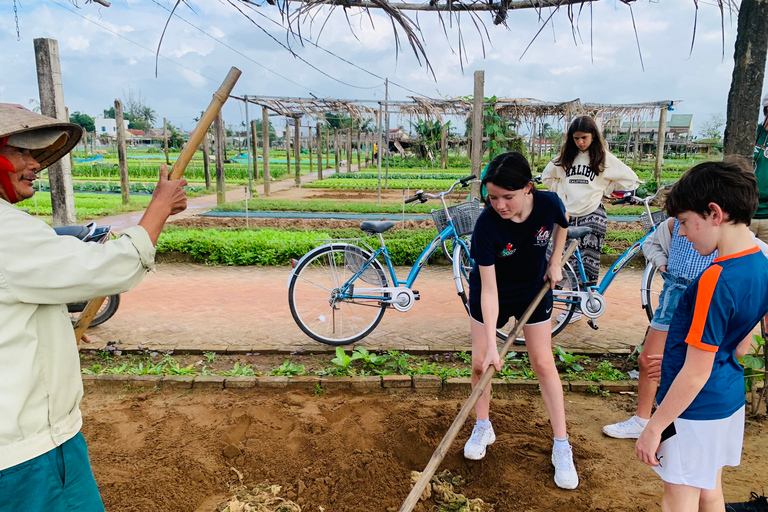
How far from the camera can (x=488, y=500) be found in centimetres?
267

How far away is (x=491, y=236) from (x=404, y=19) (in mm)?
1195

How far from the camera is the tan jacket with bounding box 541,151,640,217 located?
4.49 m

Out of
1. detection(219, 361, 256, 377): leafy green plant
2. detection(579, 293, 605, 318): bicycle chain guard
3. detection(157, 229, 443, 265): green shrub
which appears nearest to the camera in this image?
detection(219, 361, 256, 377): leafy green plant

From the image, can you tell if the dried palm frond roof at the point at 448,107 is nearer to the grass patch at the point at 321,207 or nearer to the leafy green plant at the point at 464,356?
the grass patch at the point at 321,207

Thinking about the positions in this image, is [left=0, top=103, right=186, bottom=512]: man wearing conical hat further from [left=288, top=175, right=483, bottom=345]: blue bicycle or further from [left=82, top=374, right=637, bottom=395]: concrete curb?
[left=288, top=175, right=483, bottom=345]: blue bicycle

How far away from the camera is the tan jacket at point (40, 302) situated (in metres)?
1.44

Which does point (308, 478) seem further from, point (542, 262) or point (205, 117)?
point (205, 117)

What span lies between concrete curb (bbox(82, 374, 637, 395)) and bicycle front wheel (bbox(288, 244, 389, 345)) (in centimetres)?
79

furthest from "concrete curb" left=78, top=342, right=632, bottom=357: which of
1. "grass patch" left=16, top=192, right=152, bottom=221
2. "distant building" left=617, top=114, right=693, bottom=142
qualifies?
"distant building" left=617, top=114, right=693, bottom=142

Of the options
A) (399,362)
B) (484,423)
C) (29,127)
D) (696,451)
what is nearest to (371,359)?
(399,362)

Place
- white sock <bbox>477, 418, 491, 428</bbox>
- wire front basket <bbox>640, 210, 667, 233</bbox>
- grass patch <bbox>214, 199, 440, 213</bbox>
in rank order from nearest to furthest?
1. white sock <bbox>477, 418, 491, 428</bbox>
2. wire front basket <bbox>640, 210, 667, 233</bbox>
3. grass patch <bbox>214, 199, 440, 213</bbox>

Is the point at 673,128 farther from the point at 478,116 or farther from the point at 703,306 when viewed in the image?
the point at 703,306

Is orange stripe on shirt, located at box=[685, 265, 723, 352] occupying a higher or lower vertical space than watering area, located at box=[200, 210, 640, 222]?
higher

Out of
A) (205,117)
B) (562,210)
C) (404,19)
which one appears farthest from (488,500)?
(404,19)
